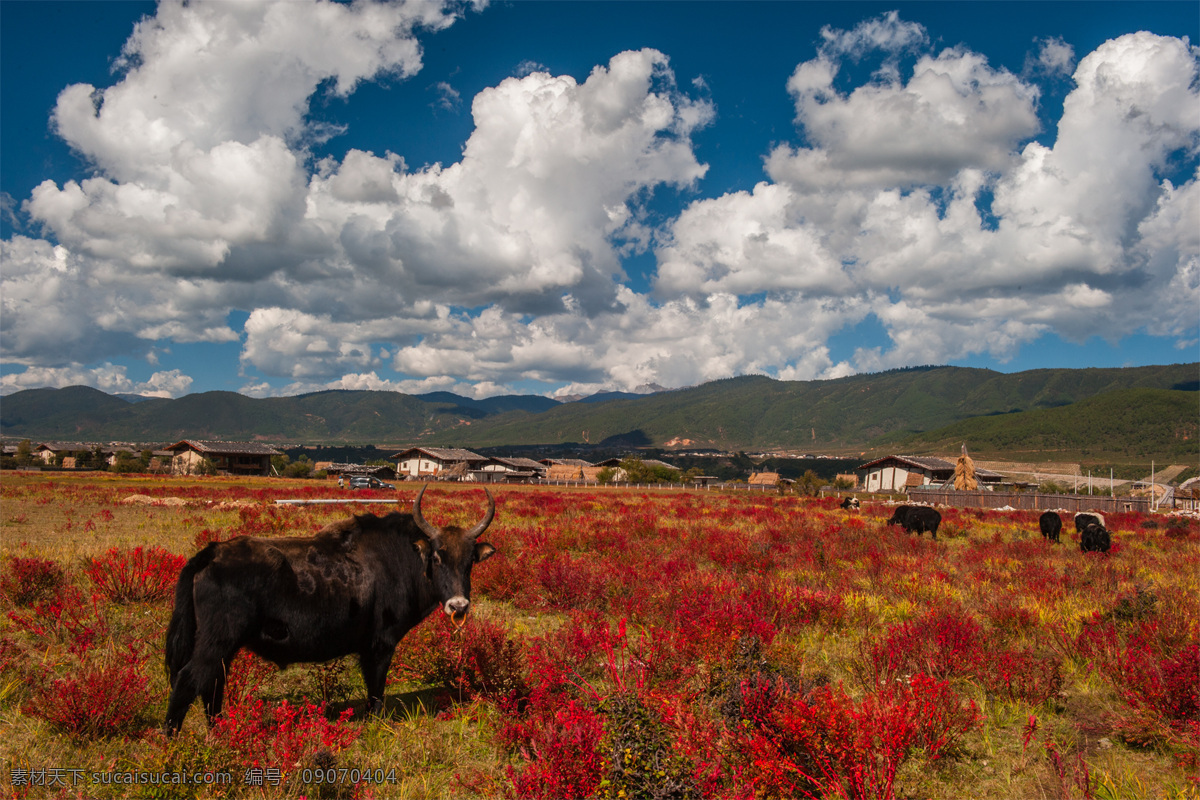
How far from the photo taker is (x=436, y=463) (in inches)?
4257

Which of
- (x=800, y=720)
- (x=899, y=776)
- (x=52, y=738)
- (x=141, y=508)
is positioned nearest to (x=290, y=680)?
(x=52, y=738)

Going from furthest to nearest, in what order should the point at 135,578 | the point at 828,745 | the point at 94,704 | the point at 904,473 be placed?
the point at 904,473
the point at 135,578
the point at 94,704
the point at 828,745

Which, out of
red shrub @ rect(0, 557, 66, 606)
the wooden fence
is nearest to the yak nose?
red shrub @ rect(0, 557, 66, 606)

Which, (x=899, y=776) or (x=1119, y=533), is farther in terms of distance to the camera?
(x=1119, y=533)

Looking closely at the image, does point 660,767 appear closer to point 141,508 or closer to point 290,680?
point 290,680

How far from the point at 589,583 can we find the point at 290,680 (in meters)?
4.51

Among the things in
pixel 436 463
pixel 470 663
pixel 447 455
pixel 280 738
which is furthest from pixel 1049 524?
pixel 447 455

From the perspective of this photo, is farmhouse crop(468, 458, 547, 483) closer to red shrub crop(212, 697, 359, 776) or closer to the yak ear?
the yak ear

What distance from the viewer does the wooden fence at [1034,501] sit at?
37.2m

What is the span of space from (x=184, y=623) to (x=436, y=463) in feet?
352

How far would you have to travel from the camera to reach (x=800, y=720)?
434 centimetres

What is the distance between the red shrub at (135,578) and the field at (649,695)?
1.3 inches

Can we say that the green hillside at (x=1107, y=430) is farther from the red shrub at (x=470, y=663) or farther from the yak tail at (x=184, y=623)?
the yak tail at (x=184, y=623)

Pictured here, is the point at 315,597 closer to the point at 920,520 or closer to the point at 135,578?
the point at 135,578
